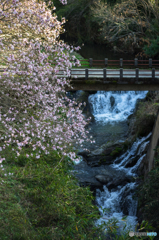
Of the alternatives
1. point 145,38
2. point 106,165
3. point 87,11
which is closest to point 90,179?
point 106,165

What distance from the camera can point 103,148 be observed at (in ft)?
51.4

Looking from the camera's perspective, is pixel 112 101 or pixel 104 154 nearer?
pixel 104 154

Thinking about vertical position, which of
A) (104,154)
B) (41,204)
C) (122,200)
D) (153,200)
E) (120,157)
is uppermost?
(41,204)

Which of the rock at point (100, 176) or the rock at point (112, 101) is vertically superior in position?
the rock at point (112, 101)

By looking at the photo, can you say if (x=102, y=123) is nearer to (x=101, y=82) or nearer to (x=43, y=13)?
(x=101, y=82)

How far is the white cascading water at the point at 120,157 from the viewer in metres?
10.8

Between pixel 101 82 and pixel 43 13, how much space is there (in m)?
5.93

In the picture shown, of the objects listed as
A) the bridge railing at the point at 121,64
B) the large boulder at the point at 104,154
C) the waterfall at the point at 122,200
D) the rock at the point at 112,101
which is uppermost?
the bridge railing at the point at 121,64

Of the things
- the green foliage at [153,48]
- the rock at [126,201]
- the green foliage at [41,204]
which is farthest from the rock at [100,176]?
the green foliage at [153,48]

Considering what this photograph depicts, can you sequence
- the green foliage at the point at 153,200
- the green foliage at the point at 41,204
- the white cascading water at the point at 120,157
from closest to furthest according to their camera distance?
the green foliage at the point at 41,204 < the green foliage at the point at 153,200 < the white cascading water at the point at 120,157

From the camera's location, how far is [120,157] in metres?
15.0

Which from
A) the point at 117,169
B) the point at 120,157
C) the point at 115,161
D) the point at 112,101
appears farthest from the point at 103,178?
the point at 112,101

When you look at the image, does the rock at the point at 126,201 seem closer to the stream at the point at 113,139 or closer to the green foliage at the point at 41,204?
the stream at the point at 113,139

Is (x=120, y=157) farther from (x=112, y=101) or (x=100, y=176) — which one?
(x=112, y=101)
